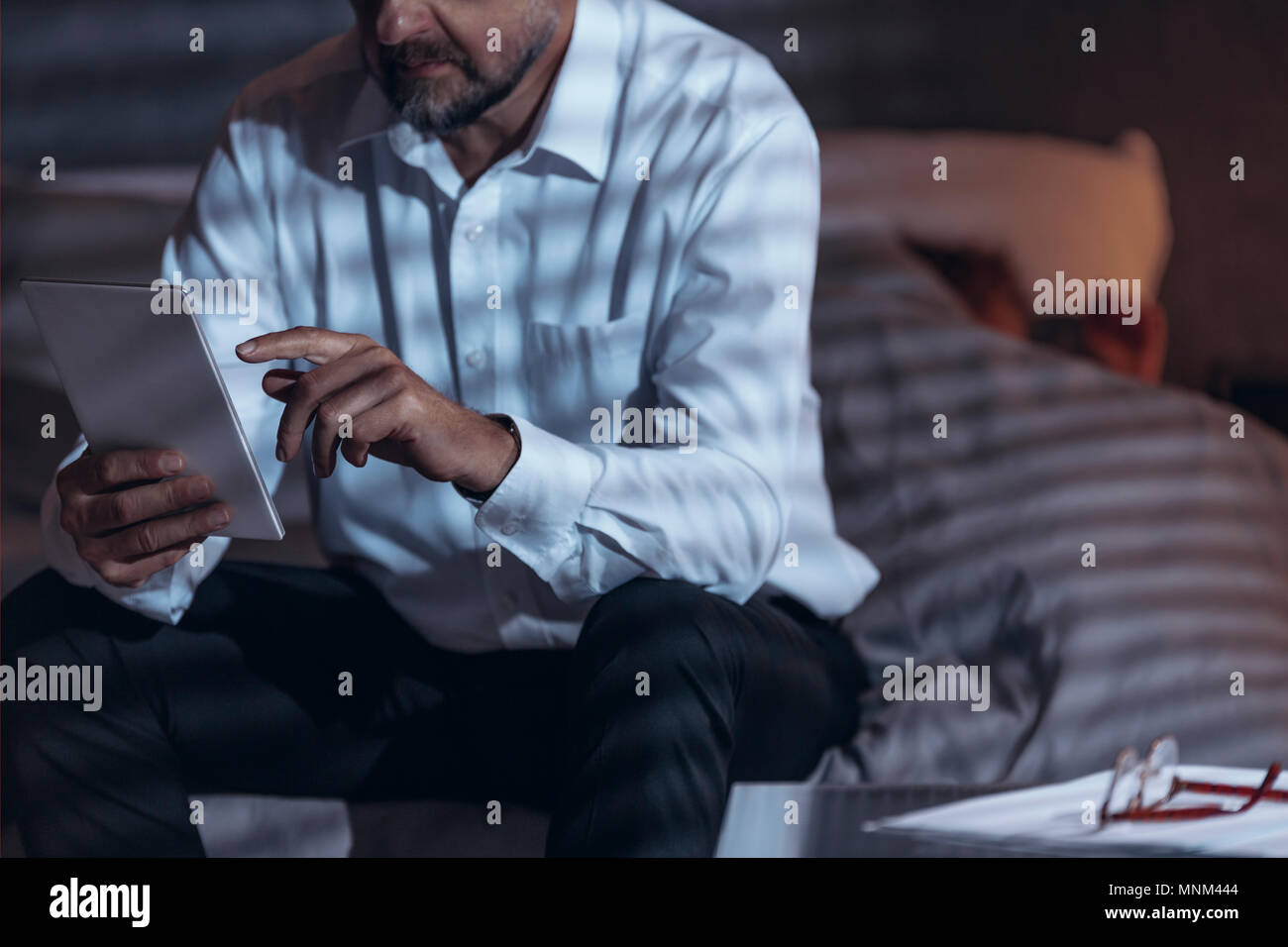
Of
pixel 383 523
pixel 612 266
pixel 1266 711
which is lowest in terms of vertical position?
pixel 1266 711

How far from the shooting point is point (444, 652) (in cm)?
124

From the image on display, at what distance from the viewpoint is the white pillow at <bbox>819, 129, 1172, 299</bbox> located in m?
1.54

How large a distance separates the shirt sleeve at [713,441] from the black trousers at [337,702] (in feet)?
0.17

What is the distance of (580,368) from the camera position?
4.05 feet

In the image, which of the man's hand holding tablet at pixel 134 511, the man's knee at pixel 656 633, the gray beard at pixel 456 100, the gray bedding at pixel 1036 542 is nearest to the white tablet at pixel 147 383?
the man's hand holding tablet at pixel 134 511

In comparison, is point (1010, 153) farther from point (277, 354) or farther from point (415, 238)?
point (277, 354)

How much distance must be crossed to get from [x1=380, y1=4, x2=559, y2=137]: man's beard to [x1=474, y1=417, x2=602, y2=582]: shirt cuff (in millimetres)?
419

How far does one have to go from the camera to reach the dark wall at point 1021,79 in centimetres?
159

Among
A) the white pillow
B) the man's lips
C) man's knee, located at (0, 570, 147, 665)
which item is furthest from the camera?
the white pillow

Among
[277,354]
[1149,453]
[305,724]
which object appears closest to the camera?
[277,354]

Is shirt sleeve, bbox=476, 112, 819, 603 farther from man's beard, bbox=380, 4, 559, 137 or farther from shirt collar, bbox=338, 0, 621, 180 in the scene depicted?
man's beard, bbox=380, 4, 559, 137

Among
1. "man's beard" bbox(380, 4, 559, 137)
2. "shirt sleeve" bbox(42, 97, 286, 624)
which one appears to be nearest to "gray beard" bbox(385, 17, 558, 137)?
"man's beard" bbox(380, 4, 559, 137)
